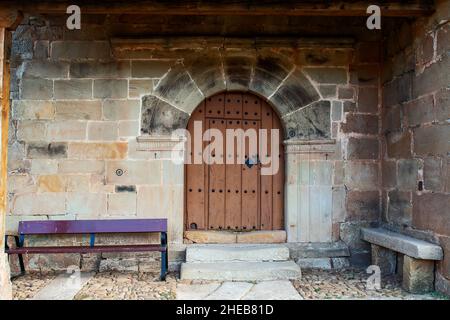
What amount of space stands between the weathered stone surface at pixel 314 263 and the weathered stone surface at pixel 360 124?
1.52 m

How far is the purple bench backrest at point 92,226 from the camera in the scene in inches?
189

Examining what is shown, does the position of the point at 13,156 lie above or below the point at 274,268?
above

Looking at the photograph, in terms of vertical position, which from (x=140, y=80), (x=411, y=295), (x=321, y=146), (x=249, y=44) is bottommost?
(x=411, y=295)

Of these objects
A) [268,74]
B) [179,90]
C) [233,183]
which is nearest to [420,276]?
[233,183]

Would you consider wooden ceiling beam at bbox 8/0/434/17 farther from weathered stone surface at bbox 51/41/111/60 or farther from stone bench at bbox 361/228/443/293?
stone bench at bbox 361/228/443/293

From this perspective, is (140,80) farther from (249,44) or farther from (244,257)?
(244,257)

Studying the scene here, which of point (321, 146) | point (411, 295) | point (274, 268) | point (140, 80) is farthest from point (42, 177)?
point (411, 295)

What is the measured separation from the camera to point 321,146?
16.7 ft

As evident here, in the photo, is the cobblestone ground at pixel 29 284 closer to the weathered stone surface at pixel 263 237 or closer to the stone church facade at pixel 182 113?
the stone church facade at pixel 182 113

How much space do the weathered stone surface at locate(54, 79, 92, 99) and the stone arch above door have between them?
67 cm

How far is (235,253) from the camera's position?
4820 mm

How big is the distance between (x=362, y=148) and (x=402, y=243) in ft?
4.37

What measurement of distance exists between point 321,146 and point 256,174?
0.83 meters

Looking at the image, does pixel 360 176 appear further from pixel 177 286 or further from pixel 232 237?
pixel 177 286
